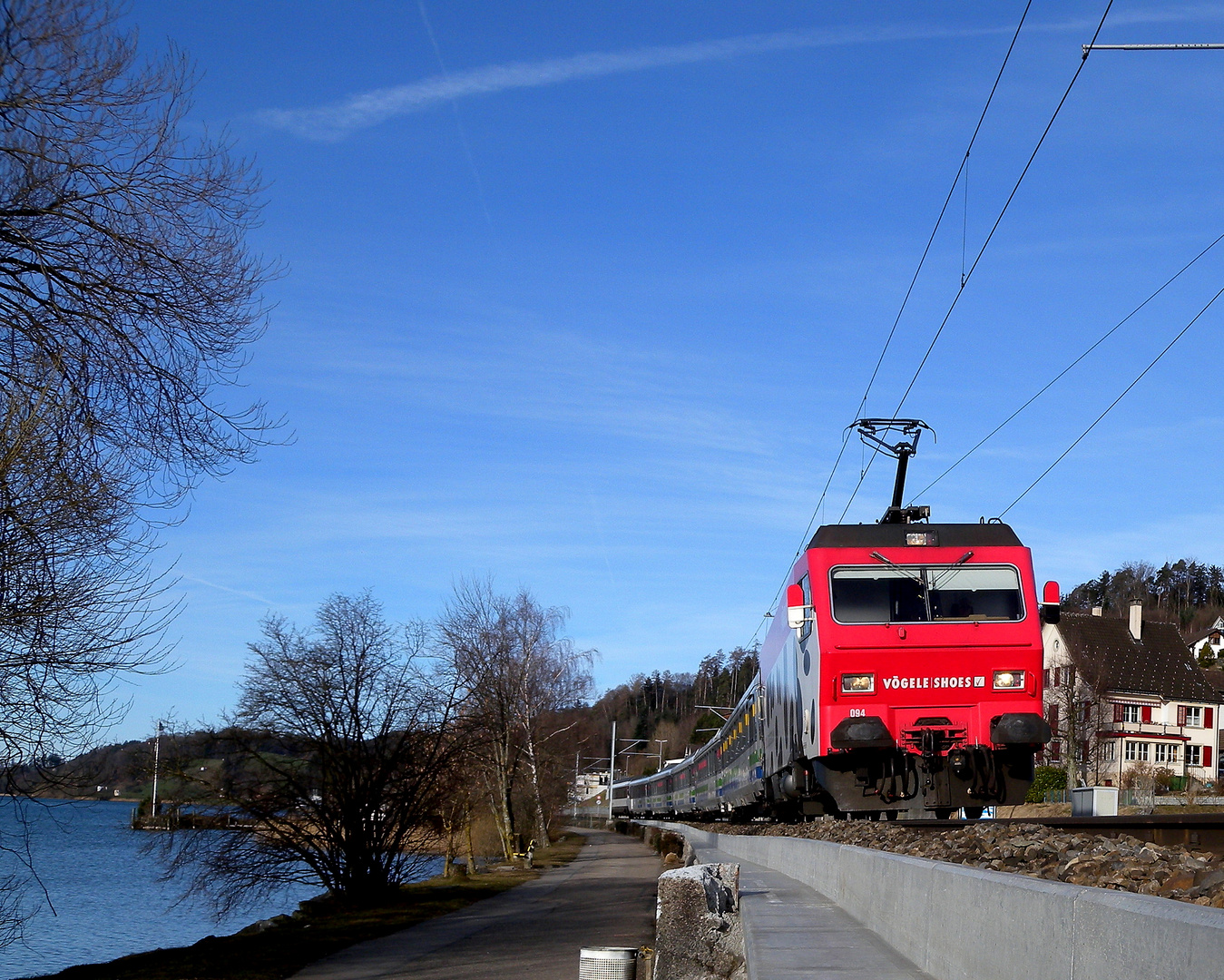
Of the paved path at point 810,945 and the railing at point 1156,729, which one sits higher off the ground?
the railing at point 1156,729

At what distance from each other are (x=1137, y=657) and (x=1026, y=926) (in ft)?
232

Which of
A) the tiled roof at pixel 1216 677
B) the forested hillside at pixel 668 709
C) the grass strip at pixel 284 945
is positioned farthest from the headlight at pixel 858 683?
the forested hillside at pixel 668 709

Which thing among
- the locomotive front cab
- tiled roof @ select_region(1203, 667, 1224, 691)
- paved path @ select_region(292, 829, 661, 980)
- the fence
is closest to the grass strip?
paved path @ select_region(292, 829, 661, 980)

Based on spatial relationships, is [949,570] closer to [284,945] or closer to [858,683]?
[858,683]

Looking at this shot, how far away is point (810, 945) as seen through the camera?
6578 millimetres

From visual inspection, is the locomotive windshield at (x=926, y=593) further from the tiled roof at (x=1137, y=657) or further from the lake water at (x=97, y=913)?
the tiled roof at (x=1137, y=657)

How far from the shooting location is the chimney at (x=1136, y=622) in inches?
2689

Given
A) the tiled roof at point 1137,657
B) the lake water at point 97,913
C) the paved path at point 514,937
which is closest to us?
the lake water at point 97,913

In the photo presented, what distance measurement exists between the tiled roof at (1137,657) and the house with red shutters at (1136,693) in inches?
2.0

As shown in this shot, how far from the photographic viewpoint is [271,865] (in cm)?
1995

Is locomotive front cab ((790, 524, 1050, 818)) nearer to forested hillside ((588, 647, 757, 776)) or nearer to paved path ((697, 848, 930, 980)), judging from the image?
paved path ((697, 848, 930, 980))

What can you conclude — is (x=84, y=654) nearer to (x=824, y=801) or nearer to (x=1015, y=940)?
(x=1015, y=940)

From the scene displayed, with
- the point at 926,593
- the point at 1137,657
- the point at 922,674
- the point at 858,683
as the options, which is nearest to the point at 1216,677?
the point at 1137,657

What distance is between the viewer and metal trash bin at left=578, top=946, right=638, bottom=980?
319 inches
